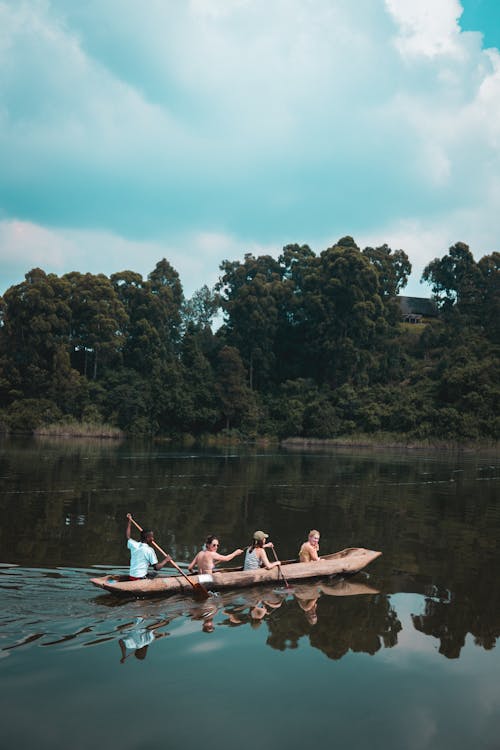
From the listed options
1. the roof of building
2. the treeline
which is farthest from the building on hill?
the treeline

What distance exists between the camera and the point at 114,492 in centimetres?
2302

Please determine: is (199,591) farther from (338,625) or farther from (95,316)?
(95,316)

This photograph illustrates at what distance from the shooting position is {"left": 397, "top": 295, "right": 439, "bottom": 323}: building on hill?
84125mm

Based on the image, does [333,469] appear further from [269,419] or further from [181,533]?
[269,419]

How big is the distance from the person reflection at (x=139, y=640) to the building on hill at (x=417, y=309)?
78.5 metres

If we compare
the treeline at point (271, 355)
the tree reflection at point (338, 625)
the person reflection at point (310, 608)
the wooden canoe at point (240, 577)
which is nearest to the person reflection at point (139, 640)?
the wooden canoe at point (240, 577)

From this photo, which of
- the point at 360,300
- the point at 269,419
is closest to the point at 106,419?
the point at 269,419

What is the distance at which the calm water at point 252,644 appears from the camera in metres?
6.17

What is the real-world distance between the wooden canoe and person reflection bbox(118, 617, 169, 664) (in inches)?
30.7

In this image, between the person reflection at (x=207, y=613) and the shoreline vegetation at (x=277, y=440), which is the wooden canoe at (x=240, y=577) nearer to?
the person reflection at (x=207, y=613)

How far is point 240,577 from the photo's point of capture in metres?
10.9

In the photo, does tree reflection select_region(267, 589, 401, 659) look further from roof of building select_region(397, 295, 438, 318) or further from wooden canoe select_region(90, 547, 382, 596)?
roof of building select_region(397, 295, 438, 318)

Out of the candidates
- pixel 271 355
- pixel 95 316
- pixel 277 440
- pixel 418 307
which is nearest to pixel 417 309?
pixel 418 307

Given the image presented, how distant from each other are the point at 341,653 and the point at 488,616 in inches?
→ 119
